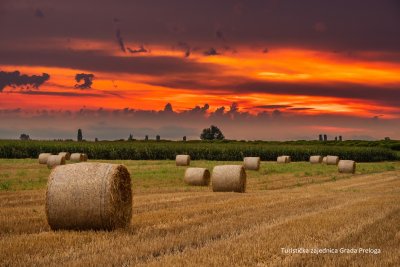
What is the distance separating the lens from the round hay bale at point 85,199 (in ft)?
44.9

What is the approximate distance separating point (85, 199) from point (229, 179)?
13418 mm

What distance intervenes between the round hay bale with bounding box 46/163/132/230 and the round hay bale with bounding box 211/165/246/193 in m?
12.4

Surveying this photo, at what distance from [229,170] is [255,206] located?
788 cm

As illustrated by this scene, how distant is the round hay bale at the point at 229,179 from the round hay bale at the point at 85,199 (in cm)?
1238

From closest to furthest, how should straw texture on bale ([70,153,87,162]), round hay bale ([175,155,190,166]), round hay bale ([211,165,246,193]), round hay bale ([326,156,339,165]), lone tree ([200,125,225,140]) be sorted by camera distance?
round hay bale ([211,165,246,193]) → round hay bale ([175,155,190,166]) → straw texture on bale ([70,153,87,162]) → round hay bale ([326,156,339,165]) → lone tree ([200,125,225,140])

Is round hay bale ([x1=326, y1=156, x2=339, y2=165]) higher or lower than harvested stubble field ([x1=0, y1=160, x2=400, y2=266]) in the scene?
higher

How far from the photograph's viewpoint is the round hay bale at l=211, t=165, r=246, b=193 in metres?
26.6

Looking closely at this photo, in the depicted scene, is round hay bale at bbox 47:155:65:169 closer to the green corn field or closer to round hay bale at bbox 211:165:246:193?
round hay bale at bbox 211:165:246:193

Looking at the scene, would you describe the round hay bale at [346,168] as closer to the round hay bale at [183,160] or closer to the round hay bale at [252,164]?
the round hay bale at [252,164]

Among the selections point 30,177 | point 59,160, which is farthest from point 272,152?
point 30,177

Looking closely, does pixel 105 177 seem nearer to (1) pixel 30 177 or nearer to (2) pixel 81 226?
(2) pixel 81 226

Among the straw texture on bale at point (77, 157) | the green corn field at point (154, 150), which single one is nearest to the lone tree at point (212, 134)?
the green corn field at point (154, 150)

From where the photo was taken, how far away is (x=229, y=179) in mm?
26703

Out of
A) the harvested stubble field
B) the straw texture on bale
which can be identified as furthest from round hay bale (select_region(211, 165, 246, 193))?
the straw texture on bale
